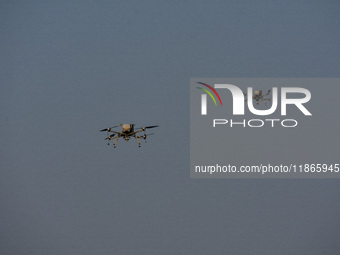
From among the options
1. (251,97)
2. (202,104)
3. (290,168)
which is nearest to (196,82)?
(202,104)

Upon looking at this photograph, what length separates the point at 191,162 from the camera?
50.7 feet

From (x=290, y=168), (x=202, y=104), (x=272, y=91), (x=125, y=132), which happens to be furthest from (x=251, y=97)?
(x=125, y=132)

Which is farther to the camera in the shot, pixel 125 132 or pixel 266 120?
pixel 266 120

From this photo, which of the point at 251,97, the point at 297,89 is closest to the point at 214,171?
the point at 251,97

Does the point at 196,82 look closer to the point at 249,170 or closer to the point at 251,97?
the point at 251,97

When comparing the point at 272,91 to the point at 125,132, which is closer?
the point at 125,132

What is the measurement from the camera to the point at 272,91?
15664 millimetres

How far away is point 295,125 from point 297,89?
1353 mm

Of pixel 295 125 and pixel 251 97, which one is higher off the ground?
pixel 251 97

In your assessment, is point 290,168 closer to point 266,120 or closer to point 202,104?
Answer: point 266,120

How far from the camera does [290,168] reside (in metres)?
15.2

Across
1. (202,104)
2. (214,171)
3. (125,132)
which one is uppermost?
(202,104)

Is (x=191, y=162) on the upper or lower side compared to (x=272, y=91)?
lower

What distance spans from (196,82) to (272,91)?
287 centimetres
